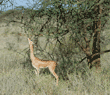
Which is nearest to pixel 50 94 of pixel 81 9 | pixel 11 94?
pixel 11 94

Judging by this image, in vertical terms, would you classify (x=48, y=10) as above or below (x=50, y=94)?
above

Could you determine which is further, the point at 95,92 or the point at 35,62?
the point at 35,62

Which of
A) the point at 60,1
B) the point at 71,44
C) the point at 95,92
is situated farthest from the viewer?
the point at 71,44

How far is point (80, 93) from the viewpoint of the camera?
121 inches

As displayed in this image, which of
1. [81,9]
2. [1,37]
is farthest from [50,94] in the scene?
[1,37]

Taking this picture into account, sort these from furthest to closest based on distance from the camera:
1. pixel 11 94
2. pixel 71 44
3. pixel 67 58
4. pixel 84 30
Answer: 1. pixel 71 44
2. pixel 67 58
3. pixel 84 30
4. pixel 11 94

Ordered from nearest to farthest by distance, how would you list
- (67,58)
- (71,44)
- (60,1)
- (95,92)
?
(95,92)
(60,1)
(67,58)
(71,44)

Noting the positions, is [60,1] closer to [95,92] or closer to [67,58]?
[67,58]

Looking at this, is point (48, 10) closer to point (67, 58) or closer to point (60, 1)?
point (60, 1)

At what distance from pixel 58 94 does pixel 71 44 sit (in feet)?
6.67

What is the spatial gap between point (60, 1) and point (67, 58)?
5.73ft

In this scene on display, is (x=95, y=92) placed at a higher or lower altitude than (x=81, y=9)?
lower

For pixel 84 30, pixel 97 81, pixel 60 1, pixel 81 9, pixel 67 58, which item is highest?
pixel 60 1

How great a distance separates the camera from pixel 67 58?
4188 mm
